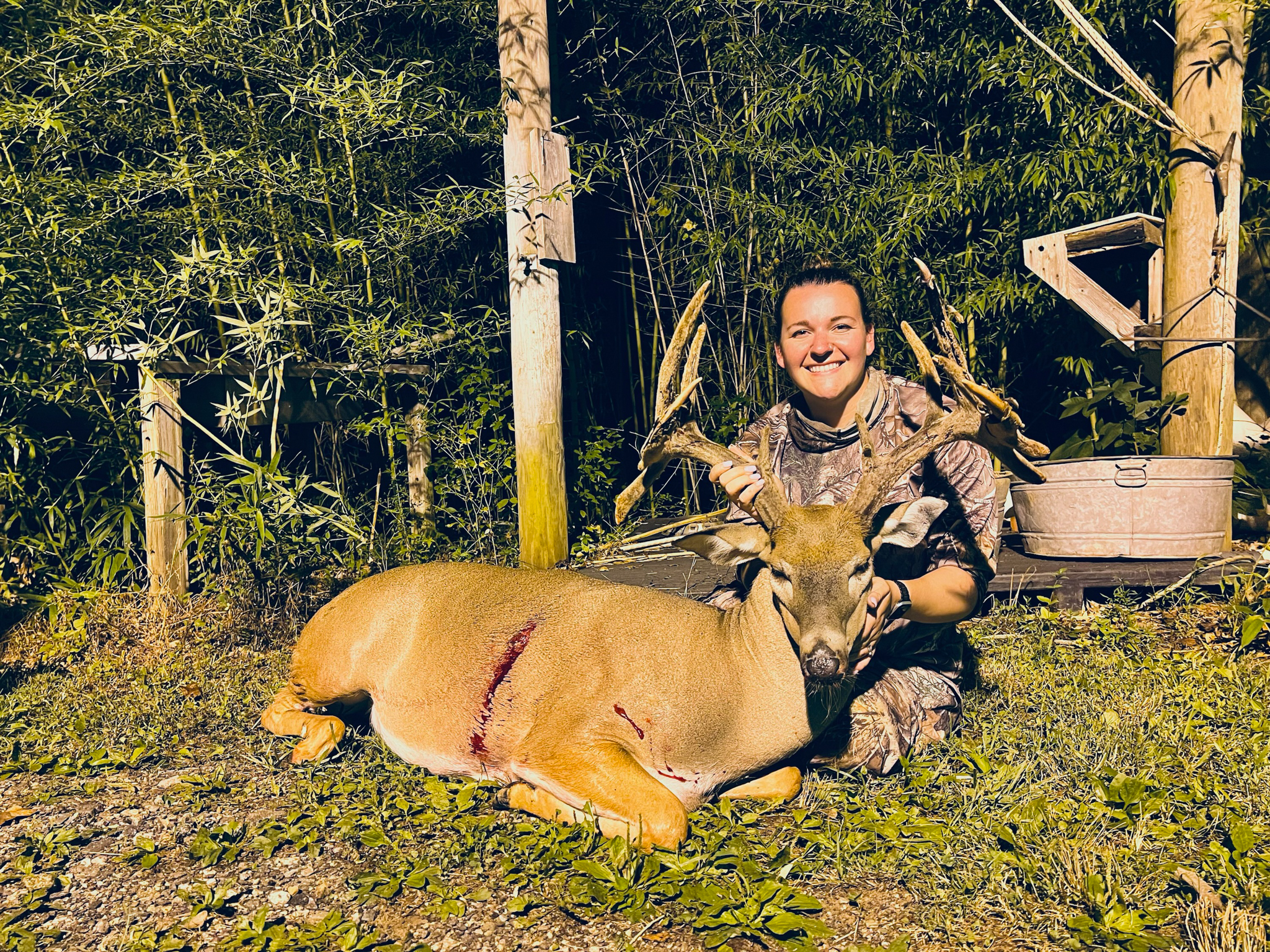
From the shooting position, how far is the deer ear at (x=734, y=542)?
2871 mm

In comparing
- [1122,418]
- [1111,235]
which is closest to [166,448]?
[1111,235]

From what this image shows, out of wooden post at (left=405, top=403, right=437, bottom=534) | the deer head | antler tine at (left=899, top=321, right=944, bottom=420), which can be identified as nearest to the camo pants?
the deer head

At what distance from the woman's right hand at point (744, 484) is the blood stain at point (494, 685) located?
759 millimetres

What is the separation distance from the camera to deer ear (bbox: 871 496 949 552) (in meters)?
2.81

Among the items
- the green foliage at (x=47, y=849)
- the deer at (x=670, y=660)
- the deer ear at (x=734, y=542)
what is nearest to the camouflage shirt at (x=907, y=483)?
the deer at (x=670, y=660)

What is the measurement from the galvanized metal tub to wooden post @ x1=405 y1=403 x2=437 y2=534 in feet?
9.52

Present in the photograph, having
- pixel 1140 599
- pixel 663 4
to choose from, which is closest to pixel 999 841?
pixel 1140 599

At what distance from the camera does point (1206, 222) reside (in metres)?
5.04

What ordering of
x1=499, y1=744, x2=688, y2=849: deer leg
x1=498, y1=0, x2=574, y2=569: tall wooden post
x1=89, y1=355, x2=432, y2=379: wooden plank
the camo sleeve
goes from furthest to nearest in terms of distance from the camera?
x1=498, y1=0, x2=574, y2=569: tall wooden post, x1=89, y1=355, x2=432, y2=379: wooden plank, the camo sleeve, x1=499, y1=744, x2=688, y2=849: deer leg

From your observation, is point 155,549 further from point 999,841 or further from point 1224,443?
point 1224,443

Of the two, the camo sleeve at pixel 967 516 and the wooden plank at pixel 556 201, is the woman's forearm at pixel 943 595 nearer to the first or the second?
the camo sleeve at pixel 967 516

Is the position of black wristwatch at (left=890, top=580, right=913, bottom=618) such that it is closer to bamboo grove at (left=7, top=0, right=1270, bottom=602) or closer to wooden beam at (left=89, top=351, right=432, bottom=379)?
bamboo grove at (left=7, top=0, right=1270, bottom=602)

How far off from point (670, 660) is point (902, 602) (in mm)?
680

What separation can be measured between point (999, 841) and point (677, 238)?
440 centimetres
